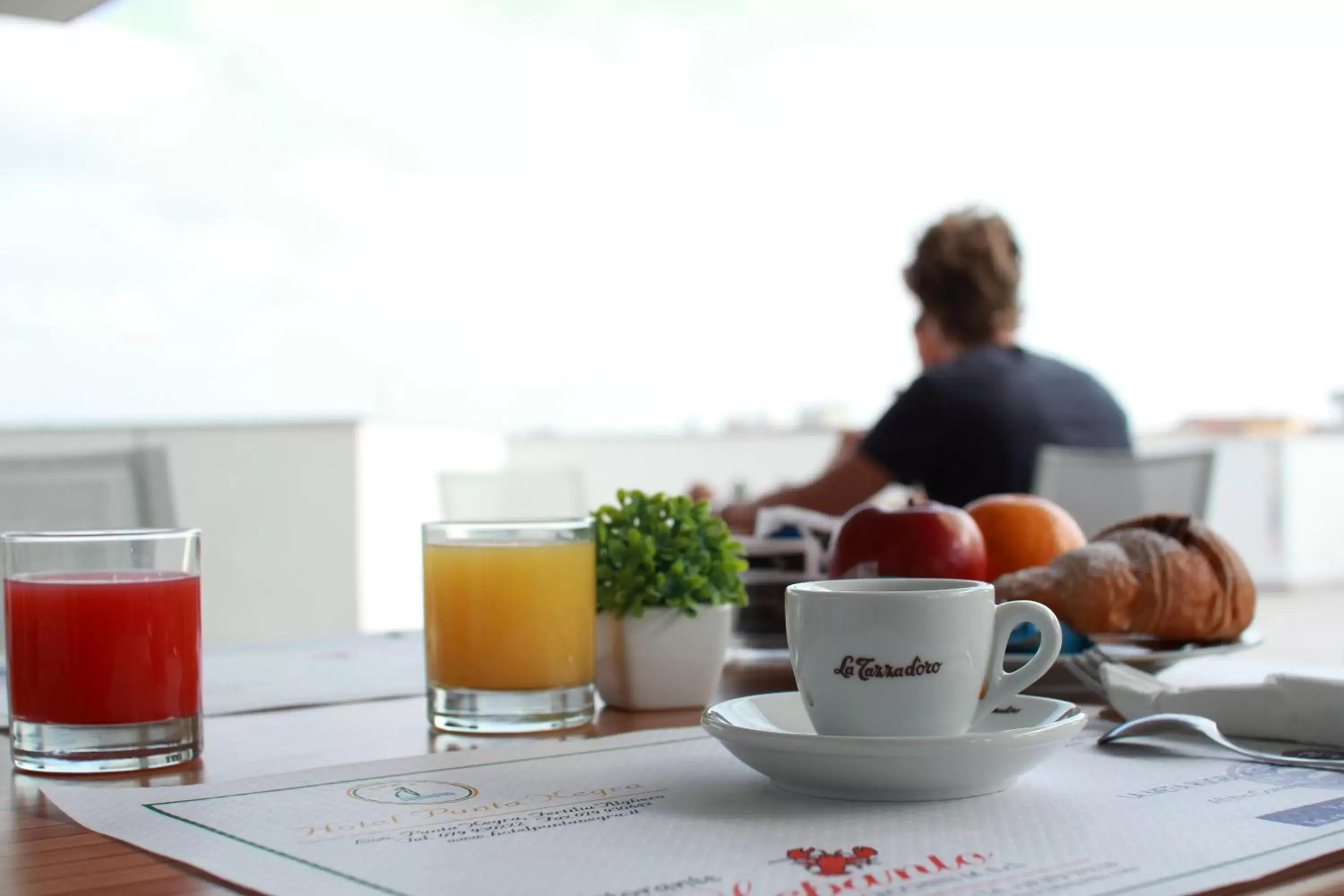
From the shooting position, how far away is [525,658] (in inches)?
30.0

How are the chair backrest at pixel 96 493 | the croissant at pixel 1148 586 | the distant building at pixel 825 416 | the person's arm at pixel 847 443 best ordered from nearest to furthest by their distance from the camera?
1. the croissant at pixel 1148 586
2. the chair backrest at pixel 96 493
3. the person's arm at pixel 847 443
4. the distant building at pixel 825 416

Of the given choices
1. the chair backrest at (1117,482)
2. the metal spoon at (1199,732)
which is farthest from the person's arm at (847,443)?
the metal spoon at (1199,732)

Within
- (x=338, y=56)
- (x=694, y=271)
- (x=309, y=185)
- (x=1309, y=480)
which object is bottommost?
(x=1309, y=480)

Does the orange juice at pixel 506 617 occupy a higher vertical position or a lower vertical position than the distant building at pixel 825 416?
lower

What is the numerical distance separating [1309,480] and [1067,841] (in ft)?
23.9

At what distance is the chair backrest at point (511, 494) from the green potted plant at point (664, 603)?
5.45ft

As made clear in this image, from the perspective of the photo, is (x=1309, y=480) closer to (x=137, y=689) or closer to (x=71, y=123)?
(x=137, y=689)

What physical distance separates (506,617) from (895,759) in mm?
303

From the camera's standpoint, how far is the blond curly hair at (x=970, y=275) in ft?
7.73

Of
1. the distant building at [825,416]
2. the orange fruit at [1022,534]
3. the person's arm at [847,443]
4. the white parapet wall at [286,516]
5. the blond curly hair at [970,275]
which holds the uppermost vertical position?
the blond curly hair at [970,275]

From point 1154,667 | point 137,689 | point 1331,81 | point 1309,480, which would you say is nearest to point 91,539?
point 137,689

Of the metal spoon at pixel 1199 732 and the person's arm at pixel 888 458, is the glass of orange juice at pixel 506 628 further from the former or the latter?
the person's arm at pixel 888 458

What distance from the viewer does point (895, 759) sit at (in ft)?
1.71

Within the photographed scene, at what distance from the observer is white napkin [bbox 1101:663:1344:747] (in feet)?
2.17
